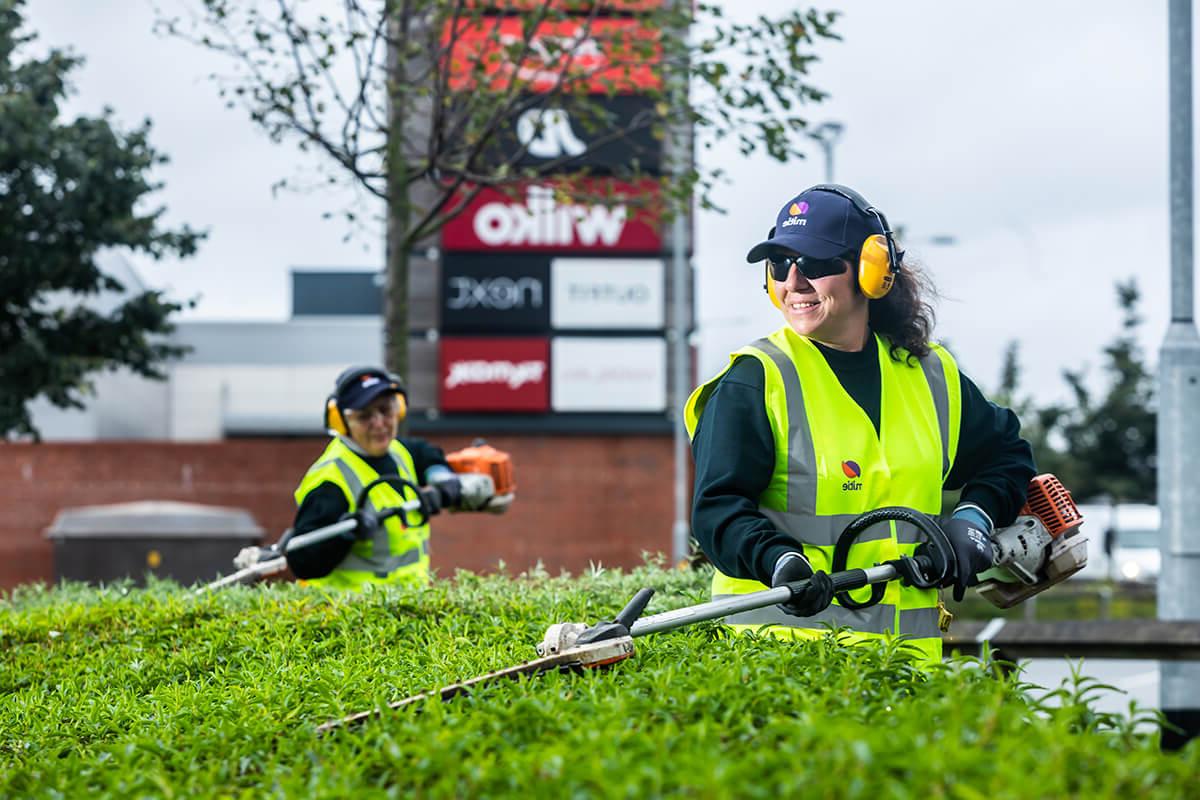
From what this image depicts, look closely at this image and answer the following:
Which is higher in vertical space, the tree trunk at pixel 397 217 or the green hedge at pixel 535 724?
the tree trunk at pixel 397 217

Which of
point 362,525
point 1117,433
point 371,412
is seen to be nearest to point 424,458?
point 371,412

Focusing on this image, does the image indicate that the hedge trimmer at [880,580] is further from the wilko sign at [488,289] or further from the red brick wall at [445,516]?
the wilko sign at [488,289]

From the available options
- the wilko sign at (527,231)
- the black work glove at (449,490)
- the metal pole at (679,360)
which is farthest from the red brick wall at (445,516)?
the black work glove at (449,490)

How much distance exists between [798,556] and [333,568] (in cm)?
423

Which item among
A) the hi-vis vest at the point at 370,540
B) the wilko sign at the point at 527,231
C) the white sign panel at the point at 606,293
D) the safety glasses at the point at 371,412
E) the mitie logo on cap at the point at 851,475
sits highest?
the wilko sign at the point at 527,231

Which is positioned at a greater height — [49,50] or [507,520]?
[49,50]

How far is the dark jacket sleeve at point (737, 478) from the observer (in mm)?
4297

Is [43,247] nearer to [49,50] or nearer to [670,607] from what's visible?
[49,50]

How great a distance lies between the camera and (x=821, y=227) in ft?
15.8

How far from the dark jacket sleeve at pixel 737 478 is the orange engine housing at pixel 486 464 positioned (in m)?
4.56

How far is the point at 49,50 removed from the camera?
56.2ft

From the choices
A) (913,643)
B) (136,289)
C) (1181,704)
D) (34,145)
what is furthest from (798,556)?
(136,289)

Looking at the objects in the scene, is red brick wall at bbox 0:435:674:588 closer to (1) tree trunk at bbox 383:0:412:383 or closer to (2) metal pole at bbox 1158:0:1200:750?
(1) tree trunk at bbox 383:0:412:383

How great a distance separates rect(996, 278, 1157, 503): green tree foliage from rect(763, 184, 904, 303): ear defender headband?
1502 inches
